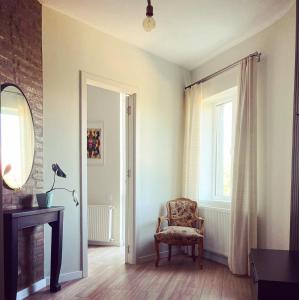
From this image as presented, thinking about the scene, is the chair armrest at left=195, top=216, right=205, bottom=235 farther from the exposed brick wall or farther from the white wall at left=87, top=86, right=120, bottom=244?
the exposed brick wall

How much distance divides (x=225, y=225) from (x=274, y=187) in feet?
3.08

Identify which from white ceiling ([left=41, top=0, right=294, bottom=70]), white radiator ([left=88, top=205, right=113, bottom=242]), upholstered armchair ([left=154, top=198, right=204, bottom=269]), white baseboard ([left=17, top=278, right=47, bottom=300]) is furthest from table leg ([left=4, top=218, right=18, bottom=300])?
white radiator ([left=88, top=205, right=113, bottom=242])

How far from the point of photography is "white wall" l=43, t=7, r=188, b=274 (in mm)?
3018

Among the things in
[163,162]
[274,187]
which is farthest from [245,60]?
[163,162]

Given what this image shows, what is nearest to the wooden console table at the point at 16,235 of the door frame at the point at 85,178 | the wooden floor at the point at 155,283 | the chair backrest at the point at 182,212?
the wooden floor at the point at 155,283

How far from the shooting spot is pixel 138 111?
12.6 feet

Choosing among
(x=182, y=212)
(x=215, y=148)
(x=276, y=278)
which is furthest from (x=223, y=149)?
(x=276, y=278)

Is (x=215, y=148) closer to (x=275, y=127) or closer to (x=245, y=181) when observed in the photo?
(x=245, y=181)

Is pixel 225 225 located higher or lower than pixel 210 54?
lower

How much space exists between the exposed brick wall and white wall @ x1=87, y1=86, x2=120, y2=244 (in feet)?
6.43

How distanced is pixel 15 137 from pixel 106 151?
228 cm

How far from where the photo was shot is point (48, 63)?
9.80 feet

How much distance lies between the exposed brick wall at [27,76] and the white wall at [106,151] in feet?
6.43

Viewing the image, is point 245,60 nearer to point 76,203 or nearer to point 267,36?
point 267,36
